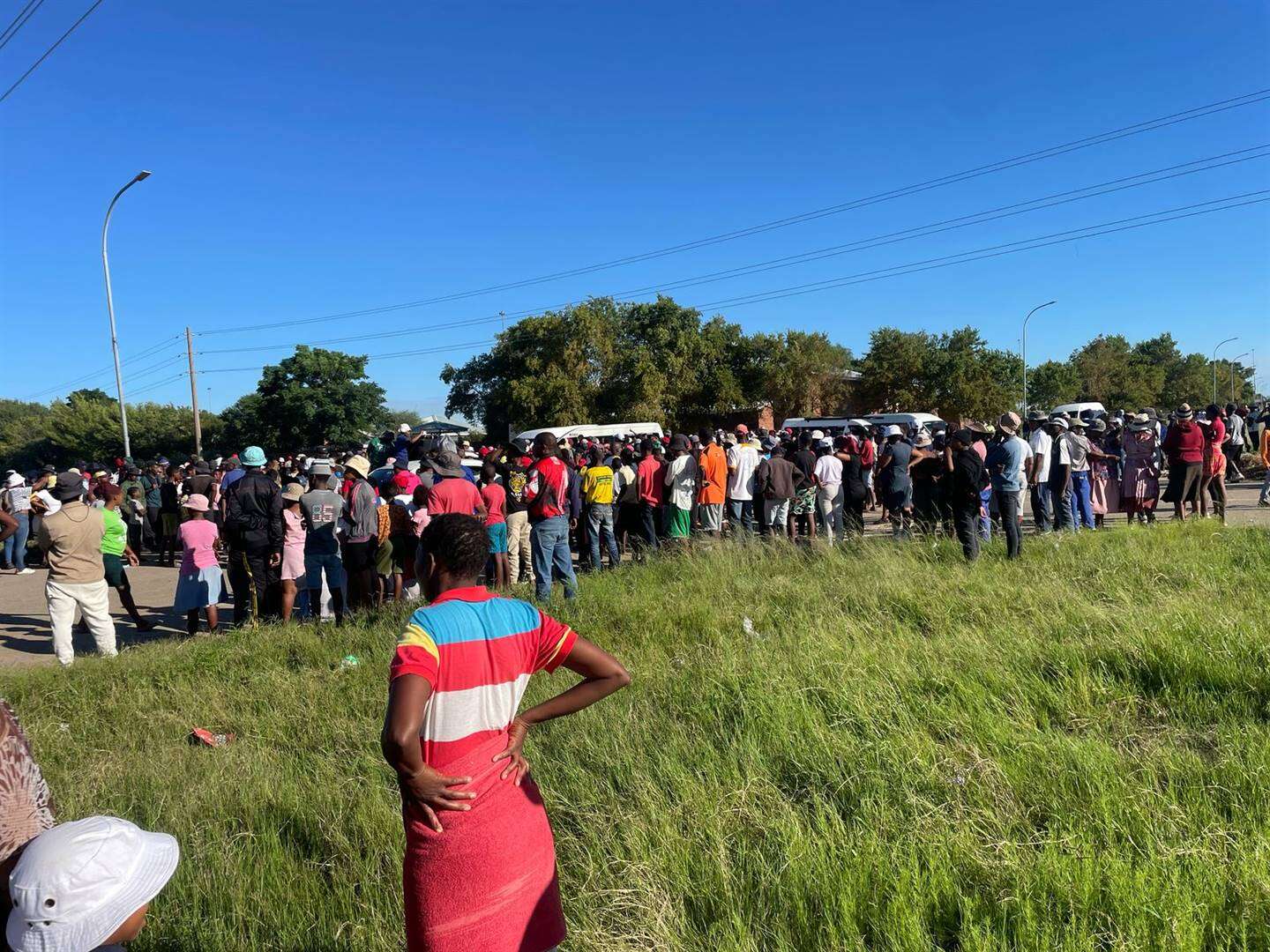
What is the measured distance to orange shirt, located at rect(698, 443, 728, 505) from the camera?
11117 mm

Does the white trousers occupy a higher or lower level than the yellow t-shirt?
lower

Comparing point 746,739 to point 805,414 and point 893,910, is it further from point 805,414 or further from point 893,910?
point 805,414

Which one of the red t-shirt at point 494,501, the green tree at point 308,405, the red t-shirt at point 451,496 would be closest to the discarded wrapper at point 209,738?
the red t-shirt at point 451,496

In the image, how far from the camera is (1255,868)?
270 centimetres

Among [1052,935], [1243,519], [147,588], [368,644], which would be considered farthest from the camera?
[147,588]

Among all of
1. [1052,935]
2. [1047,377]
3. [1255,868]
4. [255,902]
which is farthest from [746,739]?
[1047,377]

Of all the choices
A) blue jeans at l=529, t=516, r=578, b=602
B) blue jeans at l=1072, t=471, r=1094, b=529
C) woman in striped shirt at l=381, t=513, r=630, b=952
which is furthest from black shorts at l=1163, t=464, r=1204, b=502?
woman in striped shirt at l=381, t=513, r=630, b=952

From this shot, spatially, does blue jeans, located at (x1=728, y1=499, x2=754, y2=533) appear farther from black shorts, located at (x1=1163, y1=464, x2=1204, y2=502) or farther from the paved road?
black shorts, located at (x1=1163, y1=464, x2=1204, y2=502)

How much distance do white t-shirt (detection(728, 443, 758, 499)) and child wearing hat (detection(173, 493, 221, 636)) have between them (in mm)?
7043

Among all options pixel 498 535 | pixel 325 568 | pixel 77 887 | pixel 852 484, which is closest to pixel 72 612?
pixel 325 568

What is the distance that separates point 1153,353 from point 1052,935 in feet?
422

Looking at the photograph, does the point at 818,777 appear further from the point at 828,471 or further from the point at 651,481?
the point at 828,471

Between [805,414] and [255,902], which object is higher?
[805,414]

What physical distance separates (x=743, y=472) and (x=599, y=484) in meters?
2.45
